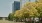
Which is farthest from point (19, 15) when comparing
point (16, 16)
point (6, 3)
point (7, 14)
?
point (6, 3)

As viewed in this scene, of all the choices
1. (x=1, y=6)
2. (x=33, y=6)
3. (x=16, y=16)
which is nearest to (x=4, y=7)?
(x=1, y=6)

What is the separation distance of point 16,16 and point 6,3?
51 cm

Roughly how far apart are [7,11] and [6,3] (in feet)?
0.37

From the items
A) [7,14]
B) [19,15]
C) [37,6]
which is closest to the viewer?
[37,6]

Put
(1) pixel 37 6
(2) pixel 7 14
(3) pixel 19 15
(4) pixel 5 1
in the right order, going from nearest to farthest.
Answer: (1) pixel 37 6 → (3) pixel 19 15 → (2) pixel 7 14 → (4) pixel 5 1

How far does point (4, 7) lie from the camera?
166cm

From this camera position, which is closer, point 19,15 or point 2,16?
point 19,15

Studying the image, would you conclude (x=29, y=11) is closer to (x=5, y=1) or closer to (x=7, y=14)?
(x=7, y=14)

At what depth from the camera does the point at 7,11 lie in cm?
165

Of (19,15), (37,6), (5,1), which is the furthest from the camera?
(5,1)

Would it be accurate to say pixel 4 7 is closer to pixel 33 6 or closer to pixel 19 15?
pixel 19 15

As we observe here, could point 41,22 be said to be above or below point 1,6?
below

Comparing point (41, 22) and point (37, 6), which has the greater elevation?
point (37, 6)

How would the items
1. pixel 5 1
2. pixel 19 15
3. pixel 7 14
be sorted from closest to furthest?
pixel 19 15
pixel 7 14
pixel 5 1
